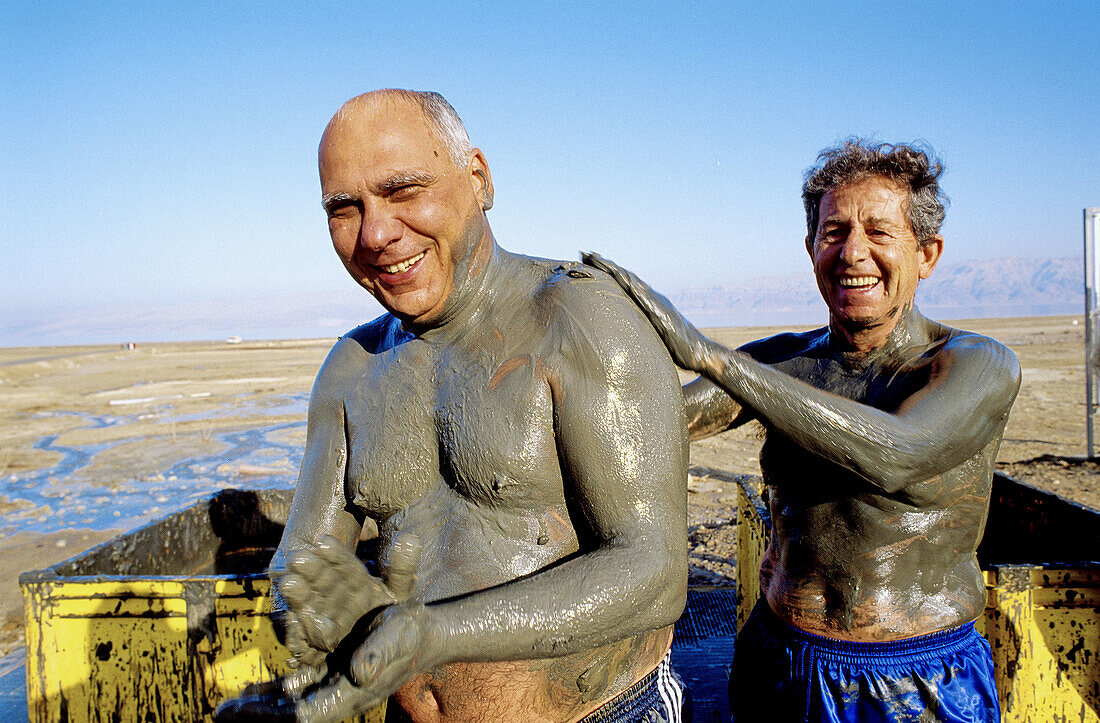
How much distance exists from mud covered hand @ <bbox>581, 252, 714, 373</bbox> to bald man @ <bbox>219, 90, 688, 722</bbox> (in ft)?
0.24

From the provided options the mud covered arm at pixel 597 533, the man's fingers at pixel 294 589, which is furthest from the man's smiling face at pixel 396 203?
the man's fingers at pixel 294 589

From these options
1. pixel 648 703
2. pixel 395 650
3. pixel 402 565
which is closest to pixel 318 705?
pixel 395 650

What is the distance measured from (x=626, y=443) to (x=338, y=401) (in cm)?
84

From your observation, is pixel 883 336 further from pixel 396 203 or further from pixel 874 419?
pixel 396 203

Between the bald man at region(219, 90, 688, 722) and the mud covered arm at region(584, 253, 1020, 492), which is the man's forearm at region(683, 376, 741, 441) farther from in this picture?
the bald man at region(219, 90, 688, 722)

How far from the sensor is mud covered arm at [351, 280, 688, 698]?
126 cm

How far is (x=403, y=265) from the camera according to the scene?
162cm

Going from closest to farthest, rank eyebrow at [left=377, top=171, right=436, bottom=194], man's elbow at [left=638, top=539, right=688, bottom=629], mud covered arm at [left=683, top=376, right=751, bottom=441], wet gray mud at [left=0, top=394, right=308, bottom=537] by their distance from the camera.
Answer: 1. man's elbow at [left=638, top=539, right=688, bottom=629]
2. eyebrow at [left=377, top=171, right=436, bottom=194]
3. mud covered arm at [left=683, top=376, right=751, bottom=441]
4. wet gray mud at [left=0, top=394, right=308, bottom=537]

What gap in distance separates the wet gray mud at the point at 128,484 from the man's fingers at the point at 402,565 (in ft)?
17.1

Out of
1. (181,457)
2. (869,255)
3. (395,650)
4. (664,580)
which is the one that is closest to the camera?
(395,650)

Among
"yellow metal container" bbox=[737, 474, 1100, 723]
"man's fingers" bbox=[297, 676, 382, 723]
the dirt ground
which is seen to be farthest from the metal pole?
"man's fingers" bbox=[297, 676, 382, 723]

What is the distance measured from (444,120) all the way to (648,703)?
145 cm

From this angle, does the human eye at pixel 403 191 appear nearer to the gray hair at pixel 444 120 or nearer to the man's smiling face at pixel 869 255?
the gray hair at pixel 444 120

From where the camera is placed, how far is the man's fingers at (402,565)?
1.31 meters
